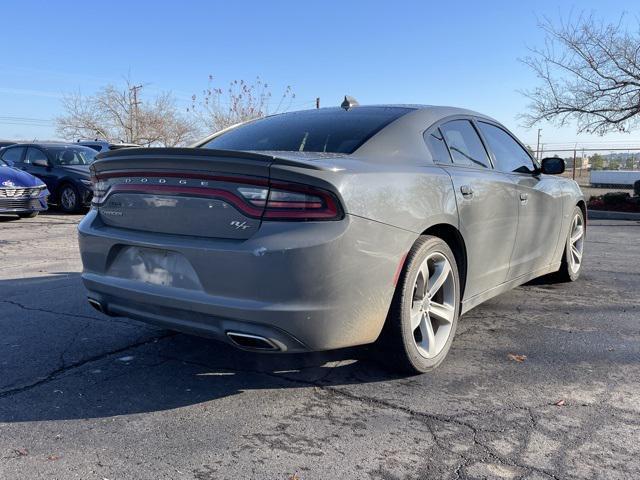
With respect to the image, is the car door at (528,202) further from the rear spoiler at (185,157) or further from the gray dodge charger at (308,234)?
the rear spoiler at (185,157)

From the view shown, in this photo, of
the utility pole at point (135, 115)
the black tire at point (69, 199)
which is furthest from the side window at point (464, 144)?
the utility pole at point (135, 115)

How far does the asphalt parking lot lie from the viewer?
2402 millimetres

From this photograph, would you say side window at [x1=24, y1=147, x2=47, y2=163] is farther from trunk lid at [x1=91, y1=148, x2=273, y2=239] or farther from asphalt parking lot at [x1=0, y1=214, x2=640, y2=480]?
trunk lid at [x1=91, y1=148, x2=273, y2=239]

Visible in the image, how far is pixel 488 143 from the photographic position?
14.5ft

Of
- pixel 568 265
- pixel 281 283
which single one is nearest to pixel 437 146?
pixel 281 283

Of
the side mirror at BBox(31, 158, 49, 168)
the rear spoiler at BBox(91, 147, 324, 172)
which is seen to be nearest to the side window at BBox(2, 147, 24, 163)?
the side mirror at BBox(31, 158, 49, 168)

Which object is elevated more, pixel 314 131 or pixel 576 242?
pixel 314 131

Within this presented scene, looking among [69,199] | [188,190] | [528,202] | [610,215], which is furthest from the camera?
[610,215]

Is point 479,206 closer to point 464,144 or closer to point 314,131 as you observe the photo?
point 464,144

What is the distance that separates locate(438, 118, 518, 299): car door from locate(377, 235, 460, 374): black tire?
422mm

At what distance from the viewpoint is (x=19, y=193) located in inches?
435

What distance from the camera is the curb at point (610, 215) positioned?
45.4 ft

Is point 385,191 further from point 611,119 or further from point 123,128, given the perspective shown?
point 123,128

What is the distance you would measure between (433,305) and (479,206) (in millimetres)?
779
